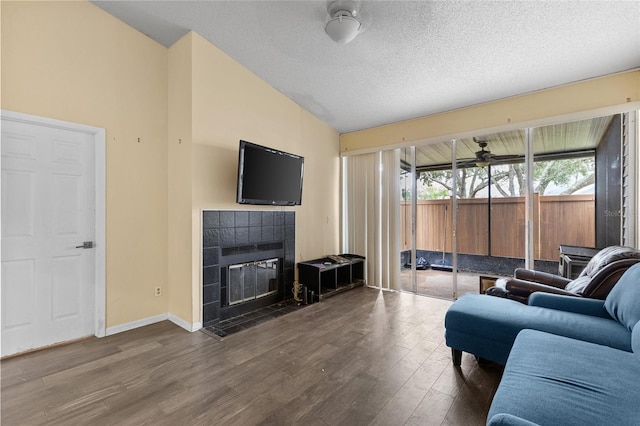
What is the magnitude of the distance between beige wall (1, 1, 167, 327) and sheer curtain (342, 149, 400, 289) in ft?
9.74

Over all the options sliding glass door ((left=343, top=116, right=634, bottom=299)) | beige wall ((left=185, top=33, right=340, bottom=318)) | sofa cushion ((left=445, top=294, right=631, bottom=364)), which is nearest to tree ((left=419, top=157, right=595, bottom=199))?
sliding glass door ((left=343, top=116, right=634, bottom=299))

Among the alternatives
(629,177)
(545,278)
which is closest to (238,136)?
(545,278)

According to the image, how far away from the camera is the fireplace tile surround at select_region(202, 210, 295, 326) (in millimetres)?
3133

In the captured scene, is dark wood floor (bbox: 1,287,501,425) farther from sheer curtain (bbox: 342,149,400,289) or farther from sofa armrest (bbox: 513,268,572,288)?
sheer curtain (bbox: 342,149,400,289)

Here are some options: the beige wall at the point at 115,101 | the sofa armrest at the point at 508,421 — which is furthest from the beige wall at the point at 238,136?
the sofa armrest at the point at 508,421

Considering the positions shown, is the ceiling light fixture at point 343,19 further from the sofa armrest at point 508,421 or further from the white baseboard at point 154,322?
the white baseboard at point 154,322

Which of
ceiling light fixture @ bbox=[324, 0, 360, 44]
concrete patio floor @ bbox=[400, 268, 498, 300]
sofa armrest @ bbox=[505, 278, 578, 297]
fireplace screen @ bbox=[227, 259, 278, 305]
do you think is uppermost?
ceiling light fixture @ bbox=[324, 0, 360, 44]

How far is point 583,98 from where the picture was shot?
3.15 m

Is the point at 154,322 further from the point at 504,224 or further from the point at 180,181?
the point at 504,224

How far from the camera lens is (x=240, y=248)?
11.3 ft

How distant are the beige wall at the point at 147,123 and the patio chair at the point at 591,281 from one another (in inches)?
119

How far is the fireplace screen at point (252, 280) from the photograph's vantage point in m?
3.41

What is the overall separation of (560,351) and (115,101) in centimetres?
421

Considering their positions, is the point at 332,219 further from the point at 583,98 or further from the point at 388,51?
the point at 583,98
